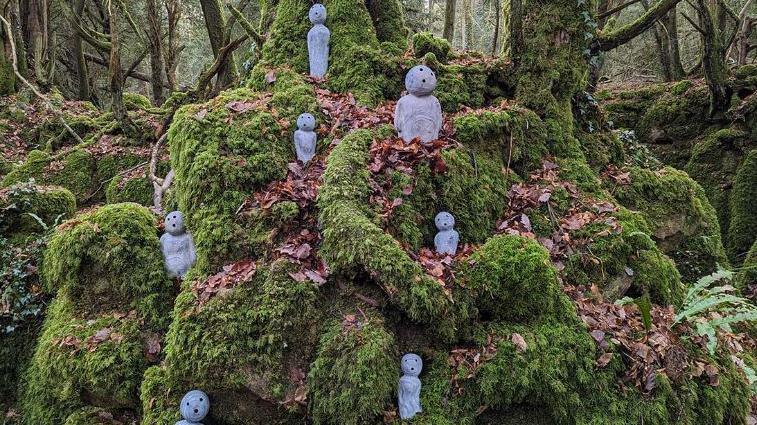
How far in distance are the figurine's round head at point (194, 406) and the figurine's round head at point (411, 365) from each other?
1.50m

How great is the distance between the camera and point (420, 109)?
4.40m

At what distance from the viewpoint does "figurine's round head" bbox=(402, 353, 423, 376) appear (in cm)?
339

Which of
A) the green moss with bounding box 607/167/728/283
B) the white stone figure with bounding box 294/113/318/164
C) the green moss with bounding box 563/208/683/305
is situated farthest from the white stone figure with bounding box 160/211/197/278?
the green moss with bounding box 607/167/728/283

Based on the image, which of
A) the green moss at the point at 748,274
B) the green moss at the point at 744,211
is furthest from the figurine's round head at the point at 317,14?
the green moss at the point at 744,211

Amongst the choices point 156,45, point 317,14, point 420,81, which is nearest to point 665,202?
point 420,81

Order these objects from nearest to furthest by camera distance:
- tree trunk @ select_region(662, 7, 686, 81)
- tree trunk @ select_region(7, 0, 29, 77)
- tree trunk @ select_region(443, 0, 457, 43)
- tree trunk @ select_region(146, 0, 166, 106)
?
tree trunk @ select_region(146, 0, 166, 106)
tree trunk @ select_region(7, 0, 29, 77)
tree trunk @ select_region(443, 0, 457, 43)
tree trunk @ select_region(662, 7, 686, 81)

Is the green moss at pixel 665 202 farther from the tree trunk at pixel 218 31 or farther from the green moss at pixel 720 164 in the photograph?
the tree trunk at pixel 218 31

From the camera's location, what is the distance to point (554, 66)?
565 cm

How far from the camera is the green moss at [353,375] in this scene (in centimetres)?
318

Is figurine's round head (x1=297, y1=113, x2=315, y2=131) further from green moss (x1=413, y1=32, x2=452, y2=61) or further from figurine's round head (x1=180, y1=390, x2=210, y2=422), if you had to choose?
figurine's round head (x1=180, y1=390, x2=210, y2=422)

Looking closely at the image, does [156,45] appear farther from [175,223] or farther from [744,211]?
[744,211]

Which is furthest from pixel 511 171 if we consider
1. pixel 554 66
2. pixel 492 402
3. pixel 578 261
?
pixel 492 402

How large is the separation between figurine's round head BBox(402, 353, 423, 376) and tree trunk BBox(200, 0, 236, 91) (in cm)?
775

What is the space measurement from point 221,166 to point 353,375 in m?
2.28
